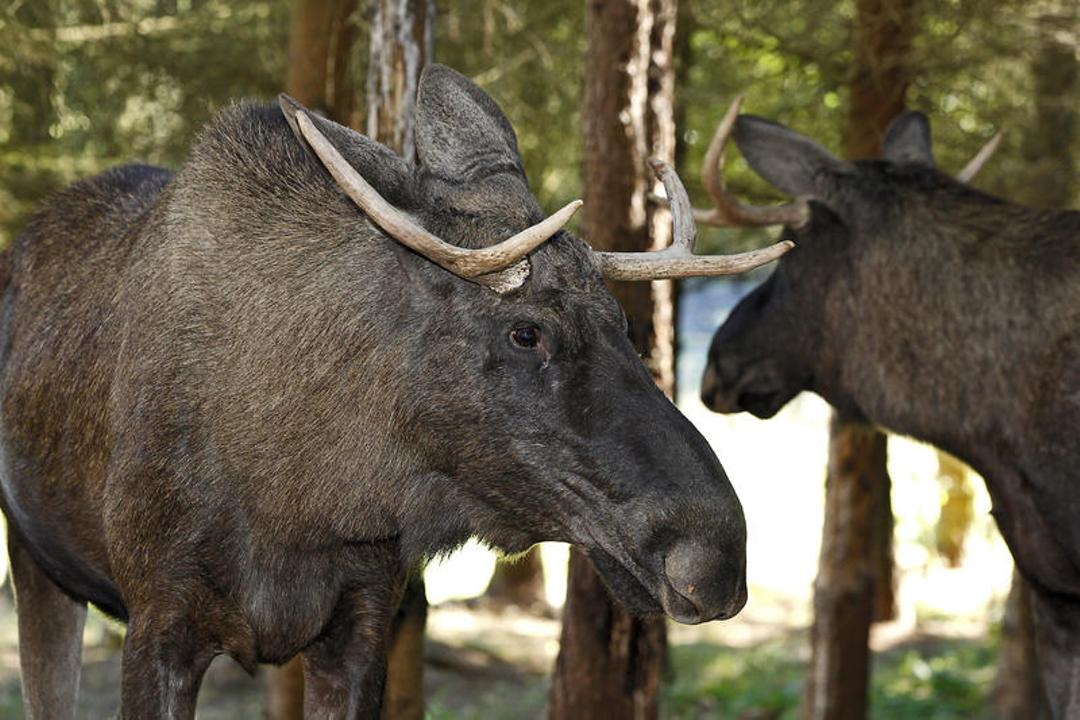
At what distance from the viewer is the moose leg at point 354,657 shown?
4.62m

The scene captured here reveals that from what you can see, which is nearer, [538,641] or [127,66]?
[127,66]

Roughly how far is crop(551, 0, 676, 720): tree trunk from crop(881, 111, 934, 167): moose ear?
119cm

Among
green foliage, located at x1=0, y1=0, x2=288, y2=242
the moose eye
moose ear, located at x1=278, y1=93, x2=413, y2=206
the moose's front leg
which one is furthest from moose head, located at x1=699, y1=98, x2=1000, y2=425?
green foliage, located at x1=0, y1=0, x2=288, y2=242

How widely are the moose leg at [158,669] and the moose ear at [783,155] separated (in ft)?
13.2

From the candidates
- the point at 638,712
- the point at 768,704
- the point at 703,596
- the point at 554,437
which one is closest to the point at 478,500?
the point at 554,437

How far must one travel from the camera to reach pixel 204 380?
445 centimetres

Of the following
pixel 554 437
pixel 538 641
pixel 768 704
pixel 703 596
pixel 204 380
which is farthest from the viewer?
pixel 538 641

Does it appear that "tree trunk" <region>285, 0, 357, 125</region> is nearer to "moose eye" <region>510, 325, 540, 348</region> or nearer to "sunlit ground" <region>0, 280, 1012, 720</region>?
"sunlit ground" <region>0, 280, 1012, 720</region>

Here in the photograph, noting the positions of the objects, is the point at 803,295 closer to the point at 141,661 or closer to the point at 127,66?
the point at 141,661

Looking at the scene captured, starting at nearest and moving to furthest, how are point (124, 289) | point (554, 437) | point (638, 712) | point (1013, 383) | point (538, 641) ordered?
point (554, 437) → point (124, 289) → point (1013, 383) → point (638, 712) → point (538, 641)

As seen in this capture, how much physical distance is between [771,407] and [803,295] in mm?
589

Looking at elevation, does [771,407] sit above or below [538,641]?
above

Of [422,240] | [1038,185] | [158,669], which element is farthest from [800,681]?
[422,240]

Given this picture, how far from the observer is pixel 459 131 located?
4.65m
